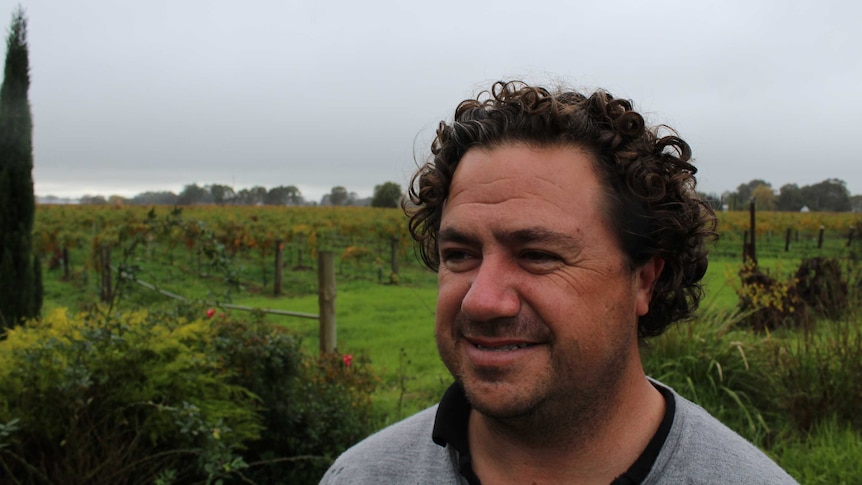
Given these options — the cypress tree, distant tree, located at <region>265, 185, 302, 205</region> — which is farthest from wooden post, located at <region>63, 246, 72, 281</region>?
distant tree, located at <region>265, 185, 302, 205</region>

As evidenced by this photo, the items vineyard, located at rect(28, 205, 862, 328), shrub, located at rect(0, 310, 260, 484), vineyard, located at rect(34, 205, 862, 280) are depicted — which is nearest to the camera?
shrub, located at rect(0, 310, 260, 484)

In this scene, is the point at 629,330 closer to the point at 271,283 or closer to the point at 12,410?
the point at 12,410

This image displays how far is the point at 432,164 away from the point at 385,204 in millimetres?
44106

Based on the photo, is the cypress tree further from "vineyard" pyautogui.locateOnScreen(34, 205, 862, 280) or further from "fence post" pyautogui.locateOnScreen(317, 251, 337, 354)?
"vineyard" pyautogui.locateOnScreen(34, 205, 862, 280)

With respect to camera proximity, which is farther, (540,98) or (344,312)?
(344,312)

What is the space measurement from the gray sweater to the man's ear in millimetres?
221

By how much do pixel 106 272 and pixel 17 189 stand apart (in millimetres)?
2465

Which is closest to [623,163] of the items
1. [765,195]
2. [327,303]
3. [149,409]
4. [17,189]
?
[149,409]

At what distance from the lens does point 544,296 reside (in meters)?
1.29

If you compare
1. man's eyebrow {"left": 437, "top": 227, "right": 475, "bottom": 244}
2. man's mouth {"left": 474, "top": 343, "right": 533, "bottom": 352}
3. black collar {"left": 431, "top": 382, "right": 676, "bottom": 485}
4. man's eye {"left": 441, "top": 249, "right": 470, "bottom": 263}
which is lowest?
black collar {"left": 431, "top": 382, "right": 676, "bottom": 485}

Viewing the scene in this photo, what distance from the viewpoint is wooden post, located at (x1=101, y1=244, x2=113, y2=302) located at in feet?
32.5

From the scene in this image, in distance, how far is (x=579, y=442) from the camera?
135 cm

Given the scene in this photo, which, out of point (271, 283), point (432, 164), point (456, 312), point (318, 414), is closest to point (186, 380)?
point (318, 414)

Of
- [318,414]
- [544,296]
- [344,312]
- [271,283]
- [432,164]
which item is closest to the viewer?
[544,296]
